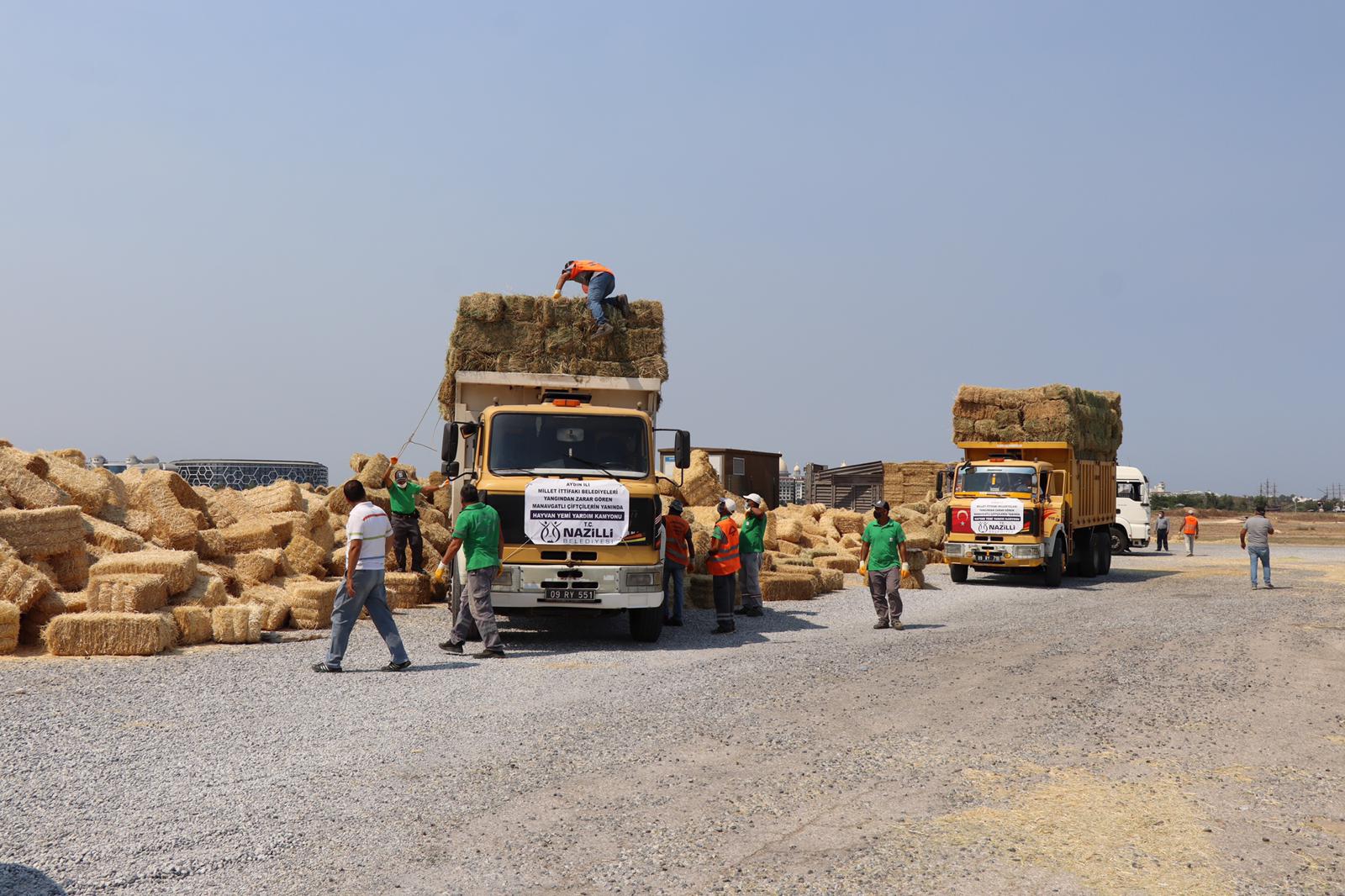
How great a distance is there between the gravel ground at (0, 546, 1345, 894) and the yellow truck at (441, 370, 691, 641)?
29.0 inches

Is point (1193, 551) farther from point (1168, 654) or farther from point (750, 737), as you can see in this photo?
point (750, 737)

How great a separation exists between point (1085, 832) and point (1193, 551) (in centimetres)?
3715

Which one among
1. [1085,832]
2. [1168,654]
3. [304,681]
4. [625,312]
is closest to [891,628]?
[1168,654]

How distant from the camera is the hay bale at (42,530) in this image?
1303cm

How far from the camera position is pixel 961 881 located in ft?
17.3

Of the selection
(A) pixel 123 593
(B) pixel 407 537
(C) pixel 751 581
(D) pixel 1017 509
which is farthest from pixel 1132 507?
(A) pixel 123 593

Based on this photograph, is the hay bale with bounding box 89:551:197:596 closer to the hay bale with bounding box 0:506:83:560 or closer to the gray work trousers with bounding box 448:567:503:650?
the hay bale with bounding box 0:506:83:560

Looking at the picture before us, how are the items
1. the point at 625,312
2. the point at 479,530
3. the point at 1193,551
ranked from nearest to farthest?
1. the point at 479,530
2. the point at 625,312
3. the point at 1193,551

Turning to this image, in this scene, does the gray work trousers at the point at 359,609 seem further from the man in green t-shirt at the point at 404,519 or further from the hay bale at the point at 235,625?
the man in green t-shirt at the point at 404,519

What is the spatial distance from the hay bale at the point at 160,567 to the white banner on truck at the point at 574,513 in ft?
13.8

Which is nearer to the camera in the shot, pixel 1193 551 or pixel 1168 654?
pixel 1168 654

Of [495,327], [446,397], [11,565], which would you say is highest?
[495,327]

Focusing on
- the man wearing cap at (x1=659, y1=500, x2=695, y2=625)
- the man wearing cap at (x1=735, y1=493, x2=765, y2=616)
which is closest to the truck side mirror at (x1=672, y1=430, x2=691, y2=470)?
the man wearing cap at (x1=659, y1=500, x2=695, y2=625)

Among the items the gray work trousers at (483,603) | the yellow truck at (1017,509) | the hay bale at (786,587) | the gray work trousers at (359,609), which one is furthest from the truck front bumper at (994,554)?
the gray work trousers at (359,609)
